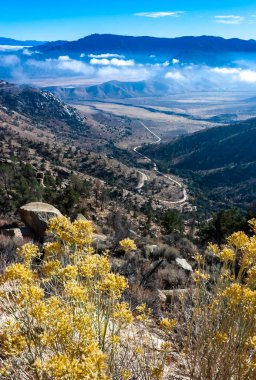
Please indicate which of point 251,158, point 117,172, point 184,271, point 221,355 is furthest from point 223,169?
point 221,355

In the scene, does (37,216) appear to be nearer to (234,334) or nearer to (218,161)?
(234,334)

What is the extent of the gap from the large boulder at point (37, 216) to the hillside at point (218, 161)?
257 feet

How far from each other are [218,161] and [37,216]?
131 metres

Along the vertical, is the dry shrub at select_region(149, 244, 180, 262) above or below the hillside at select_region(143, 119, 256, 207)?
above

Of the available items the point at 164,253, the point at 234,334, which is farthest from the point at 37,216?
the point at 234,334

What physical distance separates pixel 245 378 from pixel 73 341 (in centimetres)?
148

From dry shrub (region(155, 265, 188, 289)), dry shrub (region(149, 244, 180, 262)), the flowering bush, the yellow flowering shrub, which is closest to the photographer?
the flowering bush

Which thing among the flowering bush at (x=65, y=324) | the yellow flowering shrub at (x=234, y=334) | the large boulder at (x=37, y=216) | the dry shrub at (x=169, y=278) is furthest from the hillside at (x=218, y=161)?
the flowering bush at (x=65, y=324)

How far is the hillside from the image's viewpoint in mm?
109900

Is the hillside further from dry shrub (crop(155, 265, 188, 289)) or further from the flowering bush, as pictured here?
the flowering bush

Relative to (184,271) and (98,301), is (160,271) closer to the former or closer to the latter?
(184,271)

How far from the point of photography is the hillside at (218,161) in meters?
110

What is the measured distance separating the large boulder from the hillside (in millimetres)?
78327

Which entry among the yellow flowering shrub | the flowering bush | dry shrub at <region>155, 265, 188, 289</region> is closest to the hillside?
dry shrub at <region>155, 265, 188, 289</region>
